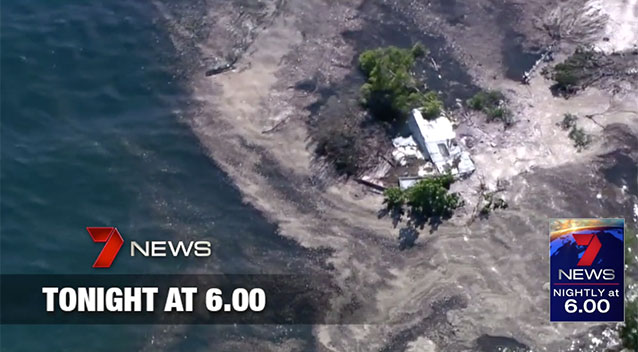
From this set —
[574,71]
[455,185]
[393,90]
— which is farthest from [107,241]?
[574,71]

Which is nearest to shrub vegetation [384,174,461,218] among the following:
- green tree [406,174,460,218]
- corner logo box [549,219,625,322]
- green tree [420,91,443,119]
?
green tree [406,174,460,218]

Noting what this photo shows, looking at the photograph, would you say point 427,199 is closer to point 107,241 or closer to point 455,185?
point 455,185

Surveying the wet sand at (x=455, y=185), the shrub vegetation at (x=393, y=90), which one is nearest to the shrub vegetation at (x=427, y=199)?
the wet sand at (x=455, y=185)

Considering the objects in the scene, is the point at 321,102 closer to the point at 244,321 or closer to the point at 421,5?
the point at 421,5

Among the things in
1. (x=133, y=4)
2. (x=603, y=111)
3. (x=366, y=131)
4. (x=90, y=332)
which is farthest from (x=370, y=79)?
(x=90, y=332)

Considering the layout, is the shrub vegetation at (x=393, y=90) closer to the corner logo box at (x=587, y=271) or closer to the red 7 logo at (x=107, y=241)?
the corner logo box at (x=587, y=271)

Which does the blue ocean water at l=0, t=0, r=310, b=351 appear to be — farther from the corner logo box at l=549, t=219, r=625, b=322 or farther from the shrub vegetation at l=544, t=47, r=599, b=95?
the shrub vegetation at l=544, t=47, r=599, b=95
